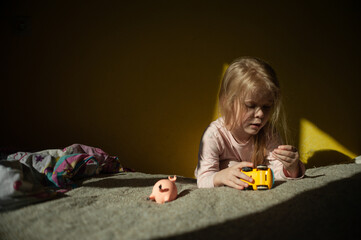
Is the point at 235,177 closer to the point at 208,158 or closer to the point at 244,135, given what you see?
the point at 208,158

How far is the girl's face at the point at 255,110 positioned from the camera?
1.11 metres

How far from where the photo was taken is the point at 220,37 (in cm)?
163

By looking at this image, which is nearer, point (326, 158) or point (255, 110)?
point (255, 110)

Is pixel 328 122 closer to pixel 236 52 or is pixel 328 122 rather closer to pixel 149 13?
pixel 236 52

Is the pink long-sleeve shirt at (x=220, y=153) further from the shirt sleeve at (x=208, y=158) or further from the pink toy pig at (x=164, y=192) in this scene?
the pink toy pig at (x=164, y=192)

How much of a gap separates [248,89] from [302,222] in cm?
60

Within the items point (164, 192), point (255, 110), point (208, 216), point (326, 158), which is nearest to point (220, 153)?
point (255, 110)

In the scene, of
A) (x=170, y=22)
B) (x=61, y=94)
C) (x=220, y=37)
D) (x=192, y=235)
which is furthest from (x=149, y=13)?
(x=192, y=235)

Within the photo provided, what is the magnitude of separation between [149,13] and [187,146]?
907mm

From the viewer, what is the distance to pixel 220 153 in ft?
4.17

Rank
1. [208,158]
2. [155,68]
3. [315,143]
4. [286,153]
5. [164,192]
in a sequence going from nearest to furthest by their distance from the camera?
[164,192]
[286,153]
[208,158]
[315,143]
[155,68]

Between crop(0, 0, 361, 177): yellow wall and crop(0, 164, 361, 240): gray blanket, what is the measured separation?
29.2 inches

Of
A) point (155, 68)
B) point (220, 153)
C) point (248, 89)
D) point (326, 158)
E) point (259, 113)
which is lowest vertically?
point (326, 158)

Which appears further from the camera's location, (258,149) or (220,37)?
(220,37)
